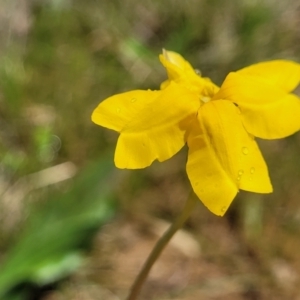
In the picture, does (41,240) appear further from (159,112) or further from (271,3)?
(271,3)

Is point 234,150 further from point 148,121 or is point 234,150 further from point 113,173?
point 113,173

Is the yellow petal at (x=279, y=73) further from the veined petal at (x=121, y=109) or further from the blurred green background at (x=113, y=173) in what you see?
the blurred green background at (x=113, y=173)

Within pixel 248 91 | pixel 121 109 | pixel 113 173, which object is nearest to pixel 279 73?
pixel 248 91

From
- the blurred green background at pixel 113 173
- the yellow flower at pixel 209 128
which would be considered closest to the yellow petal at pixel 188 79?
the yellow flower at pixel 209 128

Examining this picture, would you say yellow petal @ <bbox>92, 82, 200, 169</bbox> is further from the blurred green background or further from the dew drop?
the blurred green background

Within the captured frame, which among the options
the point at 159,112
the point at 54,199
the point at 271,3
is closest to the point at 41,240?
the point at 54,199

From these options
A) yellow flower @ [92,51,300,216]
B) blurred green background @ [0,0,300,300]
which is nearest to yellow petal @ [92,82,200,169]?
yellow flower @ [92,51,300,216]
